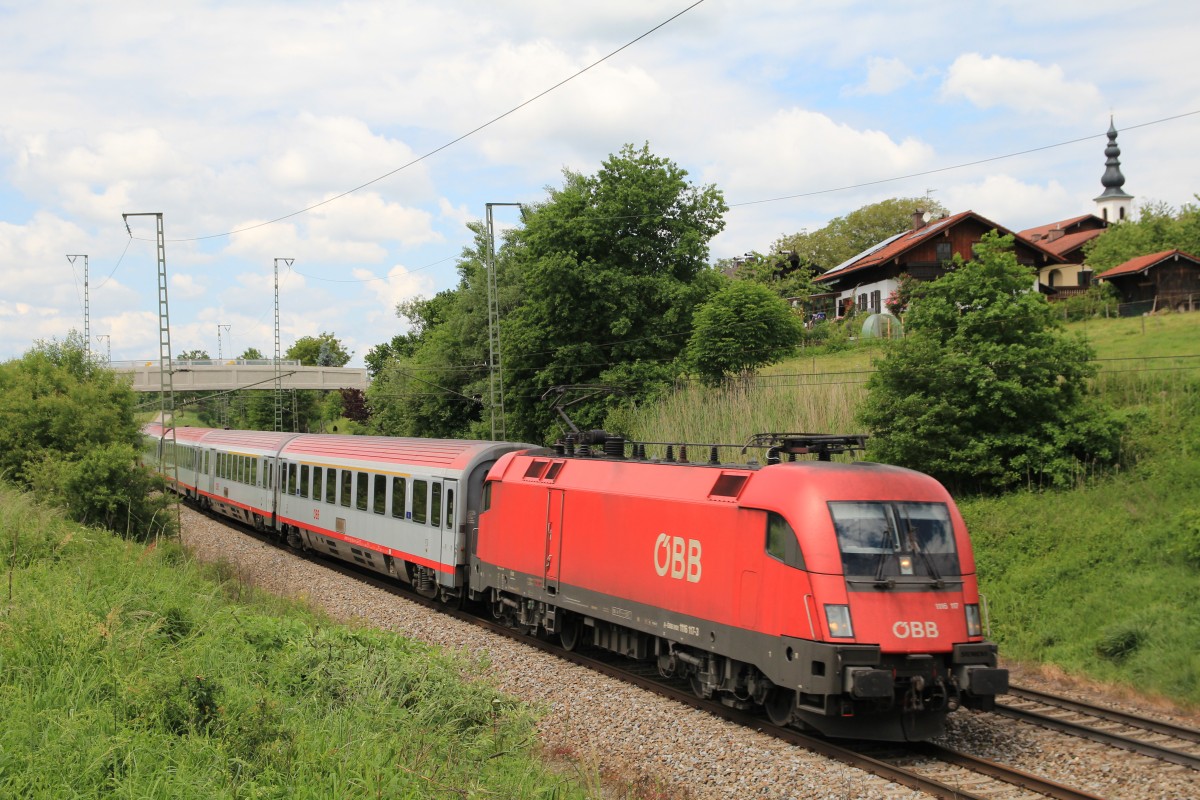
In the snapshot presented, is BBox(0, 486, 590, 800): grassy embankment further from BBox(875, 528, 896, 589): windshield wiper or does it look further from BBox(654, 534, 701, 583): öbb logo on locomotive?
BBox(875, 528, 896, 589): windshield wiper

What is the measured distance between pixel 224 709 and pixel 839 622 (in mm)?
5356

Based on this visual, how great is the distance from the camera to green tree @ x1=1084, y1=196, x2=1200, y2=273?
51.1 metres

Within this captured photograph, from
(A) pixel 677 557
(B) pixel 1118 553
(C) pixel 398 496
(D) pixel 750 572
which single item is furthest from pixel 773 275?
(D) pixel 750 572

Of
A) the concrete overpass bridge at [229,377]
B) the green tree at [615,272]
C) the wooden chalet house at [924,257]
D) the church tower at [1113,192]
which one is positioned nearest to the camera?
the green tree at [615,272]

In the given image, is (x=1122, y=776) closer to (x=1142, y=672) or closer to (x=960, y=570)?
(x=960, y=570)

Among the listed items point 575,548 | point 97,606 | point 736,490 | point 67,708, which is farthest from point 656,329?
point 67,708

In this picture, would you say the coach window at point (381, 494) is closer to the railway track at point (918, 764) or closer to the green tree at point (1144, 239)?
the railway track at point (918, 764)

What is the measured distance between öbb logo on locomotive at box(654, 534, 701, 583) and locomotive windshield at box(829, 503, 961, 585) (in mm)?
2107

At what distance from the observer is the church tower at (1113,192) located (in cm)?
10956

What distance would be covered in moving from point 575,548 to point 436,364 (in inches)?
1600

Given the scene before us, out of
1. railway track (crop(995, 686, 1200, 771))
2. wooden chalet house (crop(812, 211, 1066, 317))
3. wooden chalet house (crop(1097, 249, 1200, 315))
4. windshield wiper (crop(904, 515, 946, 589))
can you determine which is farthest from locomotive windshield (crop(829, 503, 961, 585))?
wooden chalet house (crop(812, 211, 1066, 317))

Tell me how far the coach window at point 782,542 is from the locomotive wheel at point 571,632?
5032mm

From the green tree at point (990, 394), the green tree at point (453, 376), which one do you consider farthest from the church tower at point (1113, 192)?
the green tree at point (990, 394)

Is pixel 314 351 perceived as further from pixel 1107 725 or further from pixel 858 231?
pixel 1107 725
